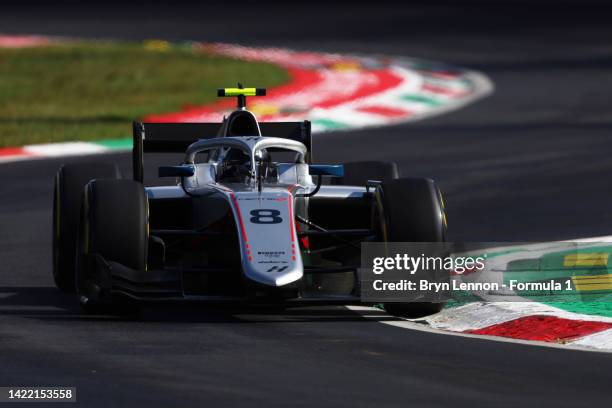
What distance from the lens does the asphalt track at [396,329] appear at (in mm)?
8172

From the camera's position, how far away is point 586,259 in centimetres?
1195

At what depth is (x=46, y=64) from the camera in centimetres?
3059

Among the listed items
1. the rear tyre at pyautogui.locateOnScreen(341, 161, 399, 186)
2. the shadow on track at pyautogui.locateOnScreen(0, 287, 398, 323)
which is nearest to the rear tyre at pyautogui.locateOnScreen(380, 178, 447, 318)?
the shadow on track at pyautogui.locateOnScreen(0, 287, 398, 323)

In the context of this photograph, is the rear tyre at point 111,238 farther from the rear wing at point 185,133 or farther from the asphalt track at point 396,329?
the rear wing at point 185,133

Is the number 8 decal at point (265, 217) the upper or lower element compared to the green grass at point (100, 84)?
lower

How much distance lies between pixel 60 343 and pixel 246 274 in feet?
3.72

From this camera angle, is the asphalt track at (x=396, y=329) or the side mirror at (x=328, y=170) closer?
the asphalt track at (x=396, y=329)

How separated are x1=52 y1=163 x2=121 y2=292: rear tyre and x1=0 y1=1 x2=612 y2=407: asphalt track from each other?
0.14 metres

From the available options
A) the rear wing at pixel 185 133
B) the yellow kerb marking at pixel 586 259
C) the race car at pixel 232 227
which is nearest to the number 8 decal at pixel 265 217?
the race car at pixel 232 227

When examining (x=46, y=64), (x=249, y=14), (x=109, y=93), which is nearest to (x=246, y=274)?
(x=109, y=93)

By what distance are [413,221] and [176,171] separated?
61.4 inches

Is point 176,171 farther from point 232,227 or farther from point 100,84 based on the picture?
point 100,84

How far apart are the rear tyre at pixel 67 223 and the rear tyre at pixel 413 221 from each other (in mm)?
2124

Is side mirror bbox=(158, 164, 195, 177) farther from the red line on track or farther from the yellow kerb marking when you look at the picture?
the yellow kerb marking
